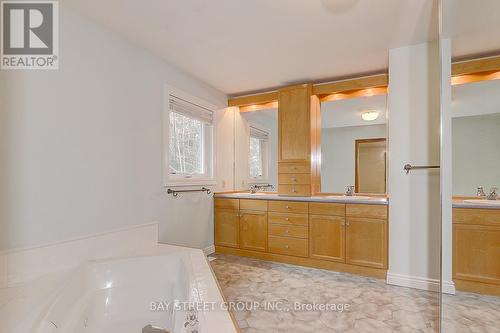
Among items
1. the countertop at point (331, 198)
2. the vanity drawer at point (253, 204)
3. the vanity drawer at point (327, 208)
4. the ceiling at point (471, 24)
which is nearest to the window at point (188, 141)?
the countertop at point (331, 198)

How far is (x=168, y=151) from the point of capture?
2.72 meters

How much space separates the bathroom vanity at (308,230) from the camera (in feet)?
8.79

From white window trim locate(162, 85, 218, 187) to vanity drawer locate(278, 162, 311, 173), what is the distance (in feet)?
3.04

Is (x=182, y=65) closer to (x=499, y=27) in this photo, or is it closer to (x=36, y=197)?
(x=36, y=197)

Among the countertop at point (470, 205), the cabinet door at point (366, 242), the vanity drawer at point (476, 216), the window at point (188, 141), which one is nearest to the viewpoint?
the countertop at point (470, 205)

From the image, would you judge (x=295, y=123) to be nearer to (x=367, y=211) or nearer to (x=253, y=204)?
(x=253, y=204)

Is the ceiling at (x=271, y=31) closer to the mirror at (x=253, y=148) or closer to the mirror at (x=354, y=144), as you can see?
the mirror at (x=354, y=144)

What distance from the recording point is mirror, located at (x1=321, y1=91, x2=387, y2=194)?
122 inches

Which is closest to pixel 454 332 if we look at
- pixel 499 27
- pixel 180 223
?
pixel 499 27

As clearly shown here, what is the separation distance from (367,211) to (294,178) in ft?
3.06

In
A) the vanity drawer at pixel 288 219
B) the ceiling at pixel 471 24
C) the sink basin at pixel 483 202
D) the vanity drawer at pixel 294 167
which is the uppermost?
the ceiling at pixel 471 24

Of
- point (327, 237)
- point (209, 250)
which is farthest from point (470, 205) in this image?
point (209, 250)

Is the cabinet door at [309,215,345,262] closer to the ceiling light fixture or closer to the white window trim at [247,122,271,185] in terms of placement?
the white window trim at [247,122,271,185]

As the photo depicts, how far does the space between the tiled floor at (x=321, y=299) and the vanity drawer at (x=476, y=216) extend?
2.39 ft
